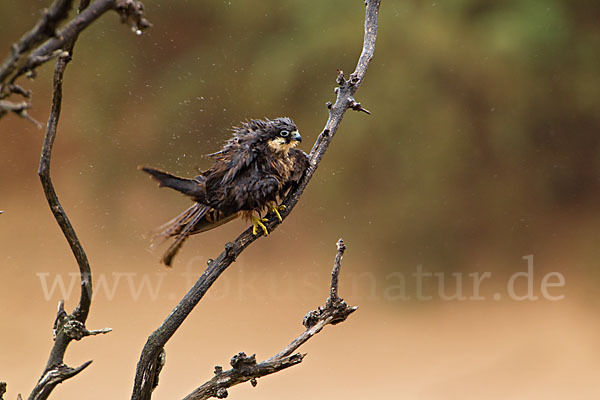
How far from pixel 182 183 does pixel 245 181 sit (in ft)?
0.43

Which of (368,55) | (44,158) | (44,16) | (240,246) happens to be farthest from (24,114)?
(368,55)

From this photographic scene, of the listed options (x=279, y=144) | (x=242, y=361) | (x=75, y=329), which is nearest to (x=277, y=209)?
(x=279, y=144)

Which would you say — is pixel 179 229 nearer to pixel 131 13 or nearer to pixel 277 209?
pixel 277 209

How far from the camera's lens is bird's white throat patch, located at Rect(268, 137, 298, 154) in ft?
4.55

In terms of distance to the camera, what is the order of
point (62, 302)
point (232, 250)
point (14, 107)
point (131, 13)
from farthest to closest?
point (62, 302), point (232, 250), point (131, 13), point (14, 107)

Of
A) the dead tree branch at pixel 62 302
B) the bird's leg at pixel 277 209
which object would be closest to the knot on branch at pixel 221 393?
the dead tree branch at pixel 62 302

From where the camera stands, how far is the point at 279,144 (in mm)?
1390

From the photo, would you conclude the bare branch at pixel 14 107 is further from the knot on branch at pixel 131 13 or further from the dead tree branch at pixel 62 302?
the dead tree branch at pixel 62 302

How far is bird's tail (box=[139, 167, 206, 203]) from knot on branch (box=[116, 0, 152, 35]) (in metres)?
0.35

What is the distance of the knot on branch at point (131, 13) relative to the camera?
878mm

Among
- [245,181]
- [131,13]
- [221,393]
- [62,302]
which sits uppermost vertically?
[245,181]

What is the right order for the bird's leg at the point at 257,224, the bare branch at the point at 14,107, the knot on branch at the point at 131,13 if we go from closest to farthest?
the bare branch at the point at 14,107, the knot on branch at the point at 131,13, the bird's leg at the point at 257,224

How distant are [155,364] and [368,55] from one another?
81 cm

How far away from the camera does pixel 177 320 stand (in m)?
1.28
